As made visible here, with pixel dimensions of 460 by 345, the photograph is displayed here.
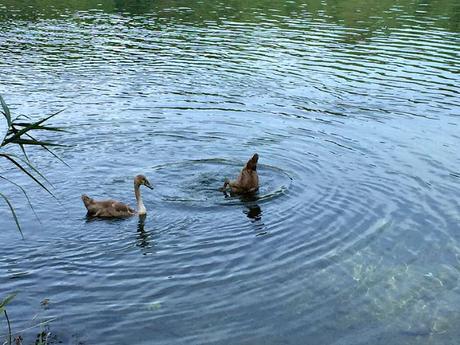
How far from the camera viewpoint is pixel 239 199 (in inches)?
725

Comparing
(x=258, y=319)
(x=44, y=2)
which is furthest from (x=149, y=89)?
(x=44, y=2)

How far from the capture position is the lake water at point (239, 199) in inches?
499

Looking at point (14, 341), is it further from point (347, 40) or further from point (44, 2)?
point (44, 2)

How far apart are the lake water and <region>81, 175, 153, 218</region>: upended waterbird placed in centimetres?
32

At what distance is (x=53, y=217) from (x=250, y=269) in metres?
5.43

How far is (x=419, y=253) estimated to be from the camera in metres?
15.5

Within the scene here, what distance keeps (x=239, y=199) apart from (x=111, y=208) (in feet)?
11.4

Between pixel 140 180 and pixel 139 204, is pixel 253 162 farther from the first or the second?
pixel 139 204

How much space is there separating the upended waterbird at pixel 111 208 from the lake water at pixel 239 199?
1.06 ft

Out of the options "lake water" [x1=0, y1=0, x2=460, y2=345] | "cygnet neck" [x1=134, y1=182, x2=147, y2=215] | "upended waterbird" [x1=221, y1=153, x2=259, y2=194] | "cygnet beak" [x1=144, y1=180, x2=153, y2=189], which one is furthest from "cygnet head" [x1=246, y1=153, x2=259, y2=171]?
"cygnet neck" [x1=134, y1=182, x2=147, y2=215]

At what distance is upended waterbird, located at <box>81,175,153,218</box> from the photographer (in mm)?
16781

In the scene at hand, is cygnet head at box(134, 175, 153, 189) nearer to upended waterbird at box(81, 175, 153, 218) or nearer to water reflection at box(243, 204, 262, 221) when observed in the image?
upended waterbird at box(81, 175, 153, 218)

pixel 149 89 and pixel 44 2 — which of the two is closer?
pixel 149 89

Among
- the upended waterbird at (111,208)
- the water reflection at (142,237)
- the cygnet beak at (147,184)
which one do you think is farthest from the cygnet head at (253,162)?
the water reflection at (142,237)
